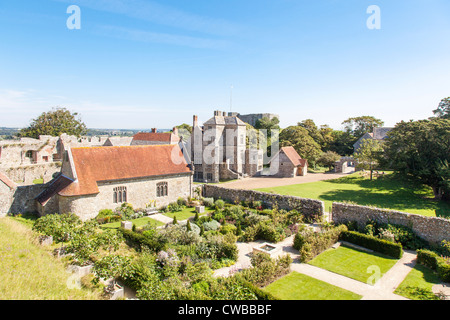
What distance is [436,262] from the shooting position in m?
15.3

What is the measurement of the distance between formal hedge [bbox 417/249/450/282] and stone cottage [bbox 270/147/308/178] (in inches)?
1248

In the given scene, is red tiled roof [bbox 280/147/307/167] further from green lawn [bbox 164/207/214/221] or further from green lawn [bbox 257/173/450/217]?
green lawn [bbox 164/207/214/221]

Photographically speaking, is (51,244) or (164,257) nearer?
(164,257)

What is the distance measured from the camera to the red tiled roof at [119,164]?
2438cm

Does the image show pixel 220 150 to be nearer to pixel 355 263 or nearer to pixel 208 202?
pixel 208 202

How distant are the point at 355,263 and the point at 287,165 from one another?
3231cm

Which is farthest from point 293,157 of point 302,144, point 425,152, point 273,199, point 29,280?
point 29,280

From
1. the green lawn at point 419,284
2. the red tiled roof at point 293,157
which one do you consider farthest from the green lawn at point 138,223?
the red tiled roof at point 293,157

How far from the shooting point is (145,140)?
61562mm
